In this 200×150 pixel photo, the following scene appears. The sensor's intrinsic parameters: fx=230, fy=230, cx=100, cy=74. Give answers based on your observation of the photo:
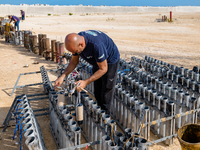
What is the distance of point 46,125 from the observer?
559 centimetres

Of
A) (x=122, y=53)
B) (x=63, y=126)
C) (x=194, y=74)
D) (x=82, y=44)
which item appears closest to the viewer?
(x=82, y=44)

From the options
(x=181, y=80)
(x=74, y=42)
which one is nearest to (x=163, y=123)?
(x=181, y=80)

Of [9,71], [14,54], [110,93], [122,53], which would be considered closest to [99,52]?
[110,93]

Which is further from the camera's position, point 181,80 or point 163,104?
point 181,80

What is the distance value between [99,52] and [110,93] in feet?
3.76

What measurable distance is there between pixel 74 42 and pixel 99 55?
0.48m

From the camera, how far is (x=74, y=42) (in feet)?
12.2

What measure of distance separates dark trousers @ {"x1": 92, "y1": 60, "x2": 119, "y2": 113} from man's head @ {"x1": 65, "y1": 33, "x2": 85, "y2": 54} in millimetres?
869

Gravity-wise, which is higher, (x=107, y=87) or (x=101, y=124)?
(x=107, y=87)

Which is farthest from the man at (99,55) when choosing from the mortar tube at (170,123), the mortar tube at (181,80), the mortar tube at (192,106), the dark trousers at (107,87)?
the mortar tube at (181,80)

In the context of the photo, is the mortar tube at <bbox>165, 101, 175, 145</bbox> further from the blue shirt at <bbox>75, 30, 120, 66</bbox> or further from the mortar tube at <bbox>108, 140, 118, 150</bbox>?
the mortar tube at <bbox>108, 140, 118, 150</bbox>

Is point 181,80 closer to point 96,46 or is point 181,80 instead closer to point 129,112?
point 129,112

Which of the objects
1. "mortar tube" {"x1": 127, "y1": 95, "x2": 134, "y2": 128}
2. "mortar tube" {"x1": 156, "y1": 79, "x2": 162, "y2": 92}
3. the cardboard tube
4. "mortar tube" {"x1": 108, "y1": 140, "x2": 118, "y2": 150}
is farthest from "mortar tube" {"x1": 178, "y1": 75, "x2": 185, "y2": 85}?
"mortar tube" {"x1": 108, "y1": 140, "x2": 118, "y2": 150}

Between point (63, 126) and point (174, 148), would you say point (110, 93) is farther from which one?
point (174, 148)
